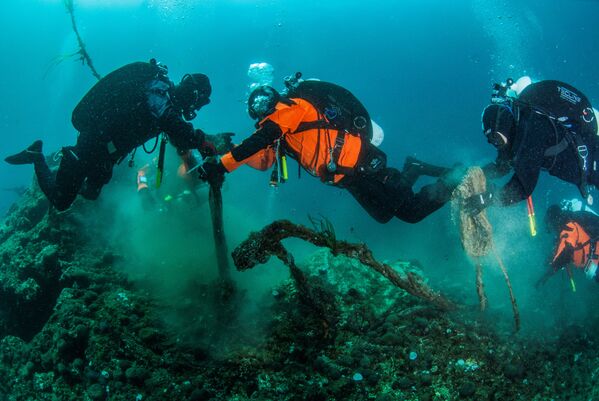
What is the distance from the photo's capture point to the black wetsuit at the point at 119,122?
4895 millimetres

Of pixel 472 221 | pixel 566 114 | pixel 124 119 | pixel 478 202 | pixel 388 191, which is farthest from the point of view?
pixel 388 191

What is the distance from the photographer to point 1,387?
4.33 m

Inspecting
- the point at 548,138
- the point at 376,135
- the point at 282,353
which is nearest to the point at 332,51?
the point at 376,135

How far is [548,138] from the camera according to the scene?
435cm

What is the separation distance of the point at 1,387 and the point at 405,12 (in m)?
79.9

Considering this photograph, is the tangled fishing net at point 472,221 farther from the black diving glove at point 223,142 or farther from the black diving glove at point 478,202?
the black diving glove at point 223,142

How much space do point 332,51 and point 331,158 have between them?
83213 millimetres

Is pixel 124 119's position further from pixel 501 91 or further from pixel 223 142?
pixel 501 91

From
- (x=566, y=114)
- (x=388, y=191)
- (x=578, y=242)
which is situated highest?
(x=566, y=114)

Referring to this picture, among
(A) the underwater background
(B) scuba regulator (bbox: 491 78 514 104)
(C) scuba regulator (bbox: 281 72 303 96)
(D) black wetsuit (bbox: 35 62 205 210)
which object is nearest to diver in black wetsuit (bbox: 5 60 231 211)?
(D) black wetsuit (bbox: 35 62 205 210)

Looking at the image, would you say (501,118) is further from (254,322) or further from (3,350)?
→ (3,350)

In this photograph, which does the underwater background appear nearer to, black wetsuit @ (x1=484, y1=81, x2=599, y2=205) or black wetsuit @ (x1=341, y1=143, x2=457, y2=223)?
black wetsuit @ (x1=341, y1=143, x2=457, y2=223)

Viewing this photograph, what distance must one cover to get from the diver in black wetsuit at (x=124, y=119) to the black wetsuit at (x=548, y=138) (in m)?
3.99

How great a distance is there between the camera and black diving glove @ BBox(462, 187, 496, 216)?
4531mm
